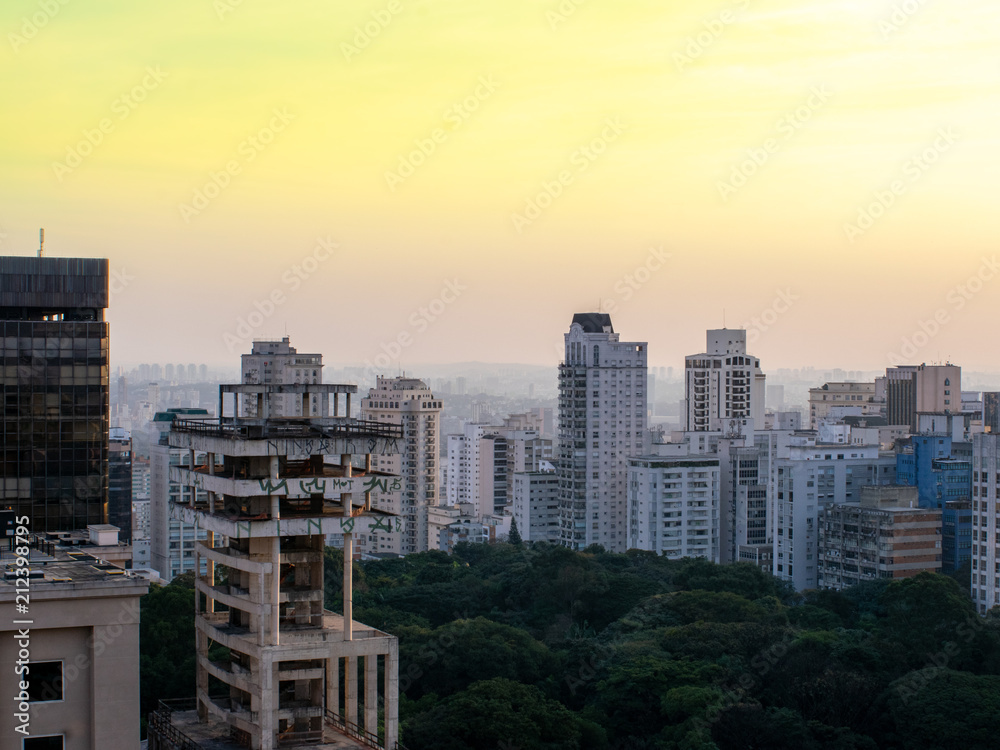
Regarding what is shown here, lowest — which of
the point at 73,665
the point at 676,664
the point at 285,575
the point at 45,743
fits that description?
the point at 676,664

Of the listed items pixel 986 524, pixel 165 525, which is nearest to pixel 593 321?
pixel 165 525

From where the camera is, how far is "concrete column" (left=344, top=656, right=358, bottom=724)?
63.6 feet

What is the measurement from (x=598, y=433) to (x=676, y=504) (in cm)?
735

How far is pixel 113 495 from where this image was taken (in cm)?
6375

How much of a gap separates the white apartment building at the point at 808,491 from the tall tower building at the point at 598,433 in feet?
40.9

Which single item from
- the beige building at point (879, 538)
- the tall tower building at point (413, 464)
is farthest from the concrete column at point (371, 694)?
the tall tower building at point (413, 464)

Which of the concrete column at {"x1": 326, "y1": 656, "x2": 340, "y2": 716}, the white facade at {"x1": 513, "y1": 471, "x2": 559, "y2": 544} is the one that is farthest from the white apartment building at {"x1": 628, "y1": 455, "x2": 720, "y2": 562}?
the concrete column at {"x1": 326, "y1": 656, "x2": 340, "y2": 716}

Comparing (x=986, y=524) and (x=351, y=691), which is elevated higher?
(x=351, y=691)

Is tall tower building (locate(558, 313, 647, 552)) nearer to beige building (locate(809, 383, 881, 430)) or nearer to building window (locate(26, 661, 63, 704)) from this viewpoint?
beige building (locate(809, 383, 881, 430))

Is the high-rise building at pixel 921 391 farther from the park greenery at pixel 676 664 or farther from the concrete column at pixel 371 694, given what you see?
the concrete column at pixel 371 694

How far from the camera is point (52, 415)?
3406 centimetres

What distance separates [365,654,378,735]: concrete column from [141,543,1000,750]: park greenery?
7752mm

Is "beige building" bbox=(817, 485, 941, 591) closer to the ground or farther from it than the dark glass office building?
closer to the ground

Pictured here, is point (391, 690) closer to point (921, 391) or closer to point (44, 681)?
point (44, 681)
